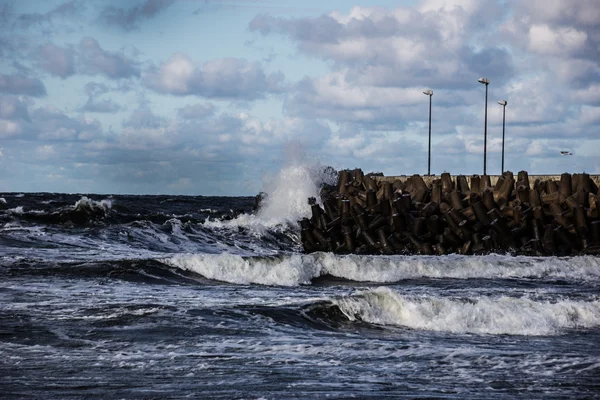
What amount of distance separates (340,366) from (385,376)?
0.62m

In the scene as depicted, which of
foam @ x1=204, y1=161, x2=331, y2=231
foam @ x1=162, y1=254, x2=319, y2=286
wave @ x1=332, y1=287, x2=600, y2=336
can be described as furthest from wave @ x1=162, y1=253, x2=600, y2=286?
foam @ x1=204, y1=161, x2=331, y2=231

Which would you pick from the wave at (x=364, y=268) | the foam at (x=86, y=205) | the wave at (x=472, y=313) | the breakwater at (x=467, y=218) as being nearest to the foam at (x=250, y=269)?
the wave at (x=364, y=268)

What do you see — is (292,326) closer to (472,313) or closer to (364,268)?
(472,313)

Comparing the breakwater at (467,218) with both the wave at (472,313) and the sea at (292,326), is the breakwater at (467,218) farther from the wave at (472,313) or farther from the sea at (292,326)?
the wave at (472,313)

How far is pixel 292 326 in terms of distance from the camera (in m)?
11.9

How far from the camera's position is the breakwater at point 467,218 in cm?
2503

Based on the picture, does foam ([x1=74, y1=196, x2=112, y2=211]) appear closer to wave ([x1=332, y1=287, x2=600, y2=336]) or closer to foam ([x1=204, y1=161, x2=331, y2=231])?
foam ([x1=204, y1=161, x2=331, y2=231])

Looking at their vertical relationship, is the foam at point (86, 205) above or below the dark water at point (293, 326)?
above

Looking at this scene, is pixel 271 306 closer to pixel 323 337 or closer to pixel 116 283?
pixel 323 337

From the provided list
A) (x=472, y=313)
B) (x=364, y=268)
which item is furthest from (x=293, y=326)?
(x=364, y=268)

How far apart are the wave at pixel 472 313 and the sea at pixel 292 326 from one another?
3cm

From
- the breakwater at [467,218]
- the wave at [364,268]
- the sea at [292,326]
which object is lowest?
the sea at [292,326]

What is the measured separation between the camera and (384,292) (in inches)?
541

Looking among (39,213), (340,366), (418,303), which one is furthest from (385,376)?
(39,213)
